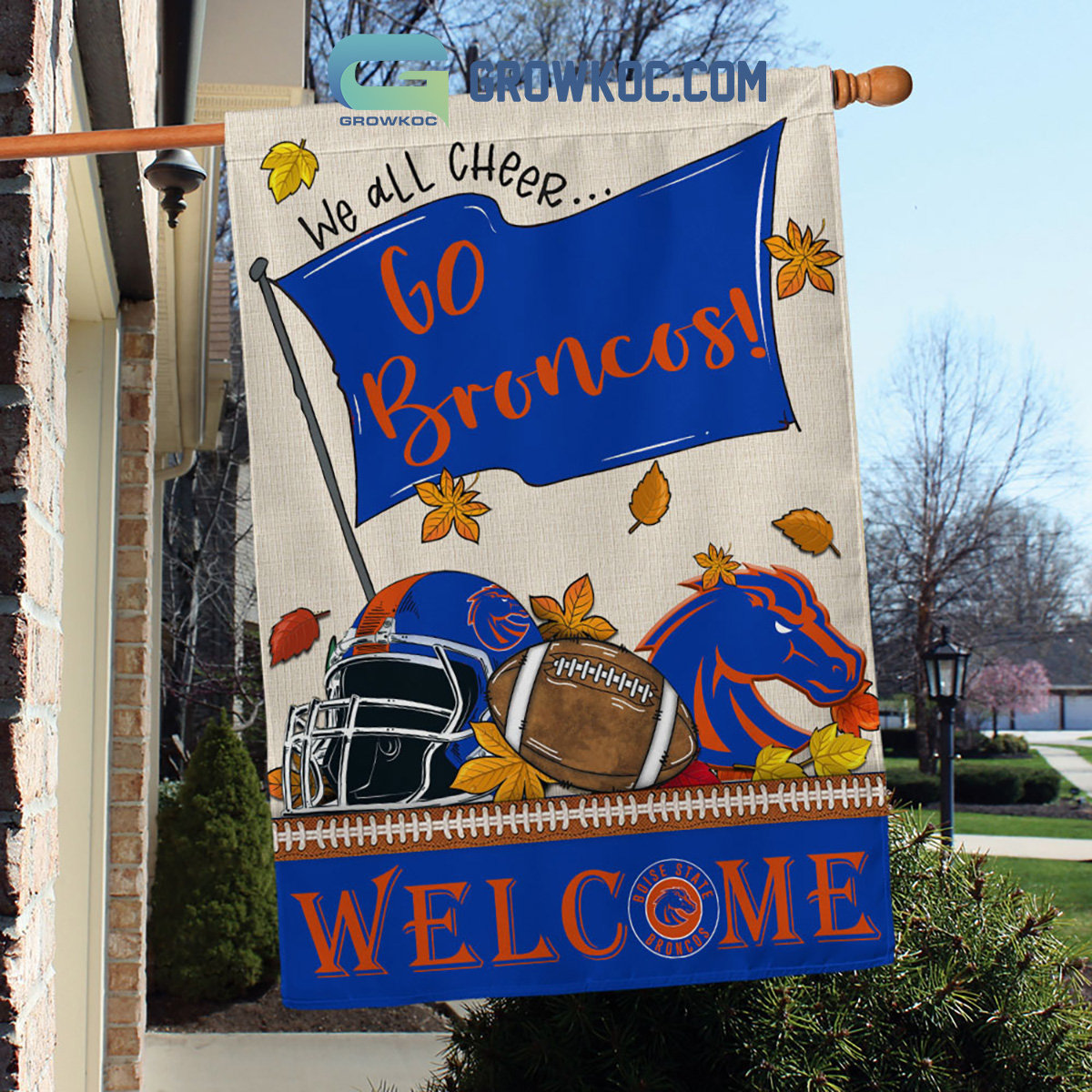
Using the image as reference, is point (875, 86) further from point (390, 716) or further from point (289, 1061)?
point (289, 1061)

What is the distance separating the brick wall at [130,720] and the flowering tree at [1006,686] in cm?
2269

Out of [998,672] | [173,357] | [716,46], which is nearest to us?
[173,357]

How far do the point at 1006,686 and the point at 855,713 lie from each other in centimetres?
2629

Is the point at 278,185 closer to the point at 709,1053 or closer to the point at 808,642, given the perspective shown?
the point at 808,642

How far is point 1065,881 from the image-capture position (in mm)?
10852

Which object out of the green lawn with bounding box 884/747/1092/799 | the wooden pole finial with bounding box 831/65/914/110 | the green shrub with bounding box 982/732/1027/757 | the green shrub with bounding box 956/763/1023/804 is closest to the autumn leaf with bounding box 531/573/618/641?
the wooden pole finial with bounding box 831/65/914/110

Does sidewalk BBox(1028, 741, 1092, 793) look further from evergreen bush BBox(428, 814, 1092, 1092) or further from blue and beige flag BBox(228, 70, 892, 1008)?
blue and beige flag BBox(228, 70, 892, 1008)

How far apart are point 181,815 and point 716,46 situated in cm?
1551

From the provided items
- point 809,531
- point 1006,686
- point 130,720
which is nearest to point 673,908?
point 809,531

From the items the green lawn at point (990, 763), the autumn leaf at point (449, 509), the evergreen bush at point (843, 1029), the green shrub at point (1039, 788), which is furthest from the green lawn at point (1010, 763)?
the autumn leaf at point (449, 509)

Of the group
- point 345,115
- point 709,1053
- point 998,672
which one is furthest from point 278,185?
point 998,672

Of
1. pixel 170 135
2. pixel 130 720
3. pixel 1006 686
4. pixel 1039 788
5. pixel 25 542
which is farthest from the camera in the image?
pixel 1006 686

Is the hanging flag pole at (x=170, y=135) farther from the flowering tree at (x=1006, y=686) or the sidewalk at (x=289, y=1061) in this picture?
the flowering tree at (x=1006, y=686)

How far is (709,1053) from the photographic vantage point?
264cm
